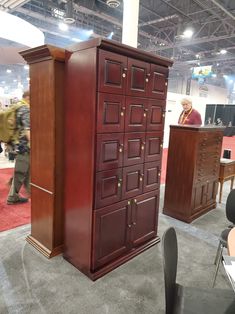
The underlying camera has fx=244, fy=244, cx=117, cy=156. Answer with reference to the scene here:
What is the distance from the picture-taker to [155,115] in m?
2.57

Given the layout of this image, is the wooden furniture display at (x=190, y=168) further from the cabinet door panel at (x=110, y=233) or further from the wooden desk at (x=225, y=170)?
the cabinet door panel at (x=110, y=233)

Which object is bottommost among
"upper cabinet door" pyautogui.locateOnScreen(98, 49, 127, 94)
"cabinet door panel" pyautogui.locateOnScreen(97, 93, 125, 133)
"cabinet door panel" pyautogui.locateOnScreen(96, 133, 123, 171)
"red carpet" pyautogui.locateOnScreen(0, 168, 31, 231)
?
"red carpet" pyautogui.locateOnScreen(0, 168, 31, 231)

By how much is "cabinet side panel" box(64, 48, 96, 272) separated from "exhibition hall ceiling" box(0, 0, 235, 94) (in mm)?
3554

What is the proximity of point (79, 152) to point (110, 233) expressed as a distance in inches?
32.2

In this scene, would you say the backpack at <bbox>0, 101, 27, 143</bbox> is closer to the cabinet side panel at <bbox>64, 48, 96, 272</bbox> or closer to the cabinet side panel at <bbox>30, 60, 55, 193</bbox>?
the cabinet side panel at <bbox>30, 60, 55, 193</bbox>

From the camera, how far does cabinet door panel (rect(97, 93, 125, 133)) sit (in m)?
1.99

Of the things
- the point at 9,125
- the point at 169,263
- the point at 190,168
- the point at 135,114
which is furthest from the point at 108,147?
the point at 9,125

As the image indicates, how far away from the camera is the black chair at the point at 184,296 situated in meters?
1.20

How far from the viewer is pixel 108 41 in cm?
188

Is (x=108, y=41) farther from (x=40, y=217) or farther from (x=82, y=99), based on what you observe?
(x=40, y=217)

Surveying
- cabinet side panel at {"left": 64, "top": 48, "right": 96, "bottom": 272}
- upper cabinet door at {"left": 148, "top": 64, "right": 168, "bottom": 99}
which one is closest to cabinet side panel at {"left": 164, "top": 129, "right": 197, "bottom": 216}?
upper cabinet door at {"left": 148, "top": 64, "right": 168, "bottom": 99}

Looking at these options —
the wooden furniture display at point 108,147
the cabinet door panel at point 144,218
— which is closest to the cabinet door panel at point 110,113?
the wooden furniture display at point 108,147

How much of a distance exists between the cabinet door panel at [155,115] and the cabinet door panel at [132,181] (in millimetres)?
448

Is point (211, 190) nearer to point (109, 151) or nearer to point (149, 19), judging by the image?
point (109, 151)
